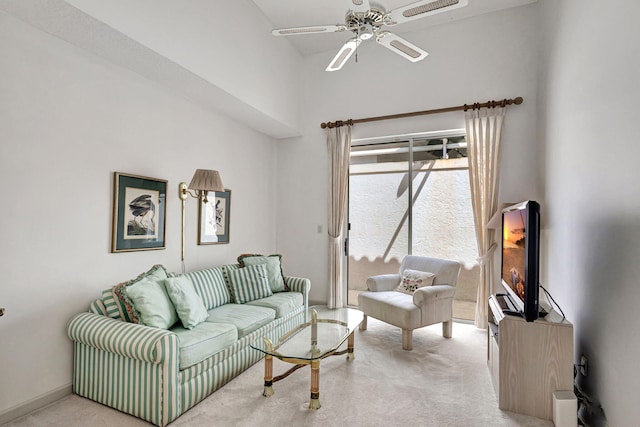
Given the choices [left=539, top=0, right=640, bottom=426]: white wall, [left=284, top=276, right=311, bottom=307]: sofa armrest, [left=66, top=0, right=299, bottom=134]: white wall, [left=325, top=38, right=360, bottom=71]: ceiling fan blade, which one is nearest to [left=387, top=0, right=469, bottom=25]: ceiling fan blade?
[left=325, top=38, right=360, bottom=71]: ceiling fan blade

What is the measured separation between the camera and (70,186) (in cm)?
240

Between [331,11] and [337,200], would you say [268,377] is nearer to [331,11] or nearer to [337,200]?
[337,200]

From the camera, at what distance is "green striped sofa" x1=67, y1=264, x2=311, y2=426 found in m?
1.96

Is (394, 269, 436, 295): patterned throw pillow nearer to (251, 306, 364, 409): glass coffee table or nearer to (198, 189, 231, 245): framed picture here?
(251, 306, 364, 409): glass coffee table

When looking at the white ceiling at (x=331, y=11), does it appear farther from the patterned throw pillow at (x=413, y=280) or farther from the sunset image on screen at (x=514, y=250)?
the patterned throw pillow at (x=413, y=280)

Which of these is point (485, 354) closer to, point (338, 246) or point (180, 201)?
point (338, 246)

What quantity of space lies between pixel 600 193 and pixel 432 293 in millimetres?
1683

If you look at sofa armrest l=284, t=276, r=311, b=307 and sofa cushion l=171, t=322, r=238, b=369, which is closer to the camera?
sofa cushion l=171, t=322, r=238, b=369

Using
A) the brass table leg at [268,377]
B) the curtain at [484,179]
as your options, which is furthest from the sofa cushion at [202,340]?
the curtain at [484,179]

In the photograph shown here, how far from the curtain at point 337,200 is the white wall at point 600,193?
2435mm

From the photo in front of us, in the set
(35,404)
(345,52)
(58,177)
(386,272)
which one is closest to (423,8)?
(345,52)

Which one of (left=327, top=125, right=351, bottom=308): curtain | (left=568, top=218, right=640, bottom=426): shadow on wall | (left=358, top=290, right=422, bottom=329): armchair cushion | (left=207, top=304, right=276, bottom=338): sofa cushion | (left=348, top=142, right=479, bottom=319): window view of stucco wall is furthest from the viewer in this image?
(left=327, top=125, right=351, bottom=308): curtain

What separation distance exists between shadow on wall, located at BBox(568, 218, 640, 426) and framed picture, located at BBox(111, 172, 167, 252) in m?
3.44

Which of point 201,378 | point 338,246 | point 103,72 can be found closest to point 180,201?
point 103,72
